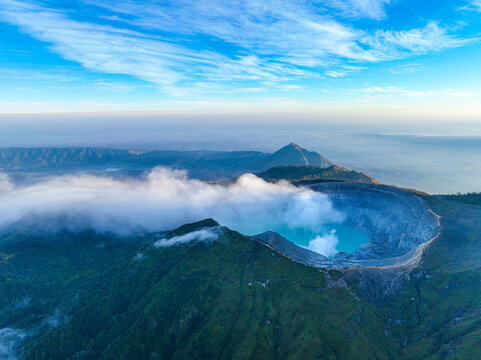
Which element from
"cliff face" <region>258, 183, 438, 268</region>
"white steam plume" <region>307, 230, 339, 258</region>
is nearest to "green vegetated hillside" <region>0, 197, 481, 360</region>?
"cliff face" <region>258, 183, 438, 268</region>

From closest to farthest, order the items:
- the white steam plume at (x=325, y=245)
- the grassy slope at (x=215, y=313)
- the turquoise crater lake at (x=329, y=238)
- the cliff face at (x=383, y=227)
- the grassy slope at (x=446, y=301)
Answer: the grassy slope at (x=446, y=301) → the grassy slope at (x=215, y=313) → the cliff face at (x=383, y=227) → the white steam plume at (x=325, y=245) → the turquoise crater lake at (x=329, y=238)

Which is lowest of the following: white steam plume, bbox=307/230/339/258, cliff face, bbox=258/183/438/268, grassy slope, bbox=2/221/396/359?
grassy slope, bbox=2/221/396/359

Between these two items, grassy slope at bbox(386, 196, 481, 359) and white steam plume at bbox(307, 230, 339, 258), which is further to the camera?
white steam plume at bbox(307, 230, 339, 258)

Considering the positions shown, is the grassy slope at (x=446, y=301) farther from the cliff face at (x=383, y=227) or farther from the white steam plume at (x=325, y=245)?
the white steam plume at (x=325, y=245)

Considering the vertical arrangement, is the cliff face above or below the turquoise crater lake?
above

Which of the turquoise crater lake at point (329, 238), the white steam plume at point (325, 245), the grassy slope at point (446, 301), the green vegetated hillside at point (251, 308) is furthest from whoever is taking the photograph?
the turquoise crater lake at point (329, 238)

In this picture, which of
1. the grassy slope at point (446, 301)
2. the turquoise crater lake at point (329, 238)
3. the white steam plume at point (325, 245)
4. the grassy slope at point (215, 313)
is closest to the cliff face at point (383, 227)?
the turquoise crater lake at point (329, 238)

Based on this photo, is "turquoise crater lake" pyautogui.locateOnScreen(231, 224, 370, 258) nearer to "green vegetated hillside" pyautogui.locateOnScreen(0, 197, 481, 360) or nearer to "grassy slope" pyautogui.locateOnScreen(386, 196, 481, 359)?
"green vegetated hillside" pyautogui.locateOnScreen(0, 197, 481, 360)
